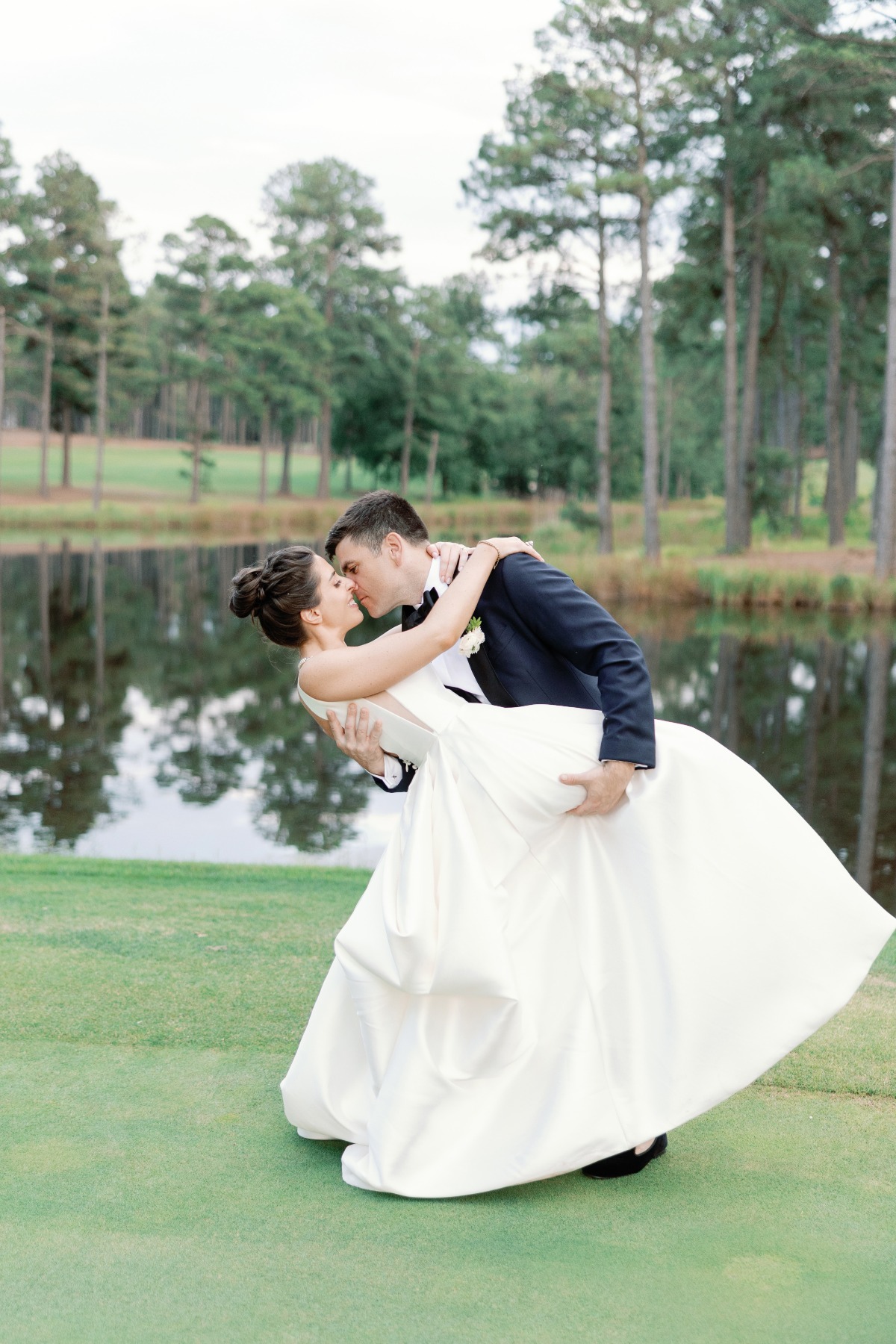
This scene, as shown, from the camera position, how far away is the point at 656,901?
325 cm

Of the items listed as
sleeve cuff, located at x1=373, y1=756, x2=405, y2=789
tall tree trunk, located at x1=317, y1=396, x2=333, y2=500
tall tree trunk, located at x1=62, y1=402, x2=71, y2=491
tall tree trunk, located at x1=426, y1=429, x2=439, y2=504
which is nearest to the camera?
sleeve cuff, located at x1=373, y1=756, x2=405, y2=789

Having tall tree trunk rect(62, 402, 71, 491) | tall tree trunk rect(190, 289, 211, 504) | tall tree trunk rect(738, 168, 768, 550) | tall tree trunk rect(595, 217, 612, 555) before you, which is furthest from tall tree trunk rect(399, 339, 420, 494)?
tall tree trunk rect(738, 168, 768, 550)

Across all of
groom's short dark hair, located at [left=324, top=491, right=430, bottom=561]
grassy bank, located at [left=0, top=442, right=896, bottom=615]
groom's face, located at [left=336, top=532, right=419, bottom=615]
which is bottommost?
groom's face, located at [left=336, top=532, right=419, bottom=615]

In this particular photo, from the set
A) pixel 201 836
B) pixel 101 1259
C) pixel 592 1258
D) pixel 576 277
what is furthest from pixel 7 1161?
pixel 576 277

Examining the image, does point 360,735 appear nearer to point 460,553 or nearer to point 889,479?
point 460,553

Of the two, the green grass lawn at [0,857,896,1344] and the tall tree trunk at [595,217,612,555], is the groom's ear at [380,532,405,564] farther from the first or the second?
the tall tree trunk at [595,217,612,555]

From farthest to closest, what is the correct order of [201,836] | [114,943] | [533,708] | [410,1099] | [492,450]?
1. [492,450]
2. [201,836]
3. [114,943]
4. [533,708]
5. [410,1099]

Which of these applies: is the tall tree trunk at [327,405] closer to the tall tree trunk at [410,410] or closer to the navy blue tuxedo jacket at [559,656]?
the tall tree trunk at [410,410]

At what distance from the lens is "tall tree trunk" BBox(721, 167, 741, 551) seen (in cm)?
3103

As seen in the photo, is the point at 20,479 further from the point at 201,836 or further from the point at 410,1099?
the point at 410,1099

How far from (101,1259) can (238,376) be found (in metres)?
61.8

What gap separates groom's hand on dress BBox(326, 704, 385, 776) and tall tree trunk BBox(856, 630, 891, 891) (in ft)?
11.2

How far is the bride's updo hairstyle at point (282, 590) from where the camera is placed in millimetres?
3486

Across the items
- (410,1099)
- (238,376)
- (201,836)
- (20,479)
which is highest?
(238,376)
